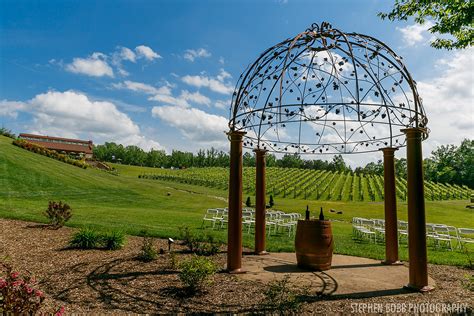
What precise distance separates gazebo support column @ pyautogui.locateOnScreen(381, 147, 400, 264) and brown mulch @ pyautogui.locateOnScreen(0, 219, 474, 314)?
3.02 feet

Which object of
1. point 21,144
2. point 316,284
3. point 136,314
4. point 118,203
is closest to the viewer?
point 136,314

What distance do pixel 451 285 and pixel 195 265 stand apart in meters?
4.86

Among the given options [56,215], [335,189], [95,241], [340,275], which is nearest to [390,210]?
[340,275]

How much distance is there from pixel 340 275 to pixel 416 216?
1.86m

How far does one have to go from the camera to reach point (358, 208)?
28625mm

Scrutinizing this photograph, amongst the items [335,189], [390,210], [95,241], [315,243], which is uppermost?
[335,189]

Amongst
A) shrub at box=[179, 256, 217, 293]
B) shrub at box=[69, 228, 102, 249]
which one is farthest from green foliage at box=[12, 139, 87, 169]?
shrub at box=[179, 256, 217, 293]

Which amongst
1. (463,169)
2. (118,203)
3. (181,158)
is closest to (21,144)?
(118,203)

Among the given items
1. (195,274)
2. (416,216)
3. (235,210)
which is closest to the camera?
(195,274)

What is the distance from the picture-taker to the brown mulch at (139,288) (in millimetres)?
4508

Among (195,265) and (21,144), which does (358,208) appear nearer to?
(195,265)

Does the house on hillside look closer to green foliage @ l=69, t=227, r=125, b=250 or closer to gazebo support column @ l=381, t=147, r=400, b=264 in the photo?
green foliage @ l=69, t=227, r=125, b=250

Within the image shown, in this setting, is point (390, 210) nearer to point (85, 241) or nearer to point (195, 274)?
point (195, 274)

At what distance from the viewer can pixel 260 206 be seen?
8.17 metres
